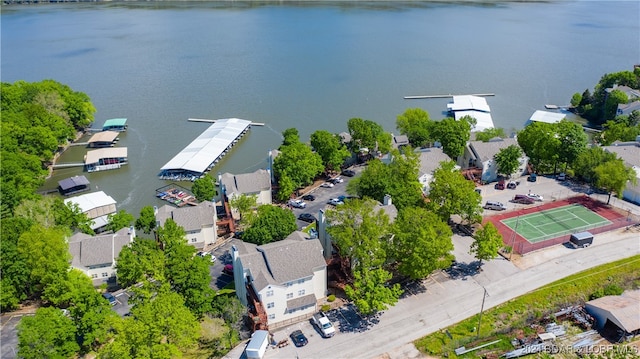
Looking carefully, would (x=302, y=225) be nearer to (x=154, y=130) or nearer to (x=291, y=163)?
(x=291, y=163)

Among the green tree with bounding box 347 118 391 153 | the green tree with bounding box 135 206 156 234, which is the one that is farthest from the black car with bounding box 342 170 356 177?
the green tree with bounding box 135 206 156 234

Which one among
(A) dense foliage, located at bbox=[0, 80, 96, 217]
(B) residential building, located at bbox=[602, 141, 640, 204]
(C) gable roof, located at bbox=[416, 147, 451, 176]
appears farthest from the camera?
(C) gable roof, located at bbox=[416, 147, 451, 176]

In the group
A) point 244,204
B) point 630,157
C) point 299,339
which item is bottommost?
point 299,339

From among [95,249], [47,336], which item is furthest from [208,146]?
[47,336]

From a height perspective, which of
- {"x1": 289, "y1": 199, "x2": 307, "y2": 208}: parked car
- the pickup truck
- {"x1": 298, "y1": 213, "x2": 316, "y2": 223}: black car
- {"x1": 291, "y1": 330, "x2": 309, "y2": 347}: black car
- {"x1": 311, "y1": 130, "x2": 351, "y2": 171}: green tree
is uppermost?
{"x1": 311, "y1": 130, "x2": 351, "y2": 171}: green tree

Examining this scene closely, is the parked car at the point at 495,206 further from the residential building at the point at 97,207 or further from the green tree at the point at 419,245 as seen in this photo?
the residential building at the point at 97,207

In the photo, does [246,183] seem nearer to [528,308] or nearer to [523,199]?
[528,308]

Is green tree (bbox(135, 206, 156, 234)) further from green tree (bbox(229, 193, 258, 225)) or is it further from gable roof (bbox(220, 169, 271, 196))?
gable roof (bbox(220, 169, 271, 196))
